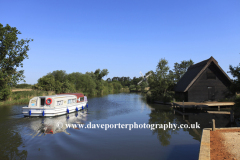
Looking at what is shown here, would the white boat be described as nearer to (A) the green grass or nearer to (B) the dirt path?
(A) the green grass

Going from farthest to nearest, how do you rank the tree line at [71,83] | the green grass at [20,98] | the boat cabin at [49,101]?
the tree line at [71,83] → the green grass at [20,98] → the boat cabin at [49,101]

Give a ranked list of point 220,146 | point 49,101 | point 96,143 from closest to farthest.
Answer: point 220,146 → point 96,143 → point 49,101

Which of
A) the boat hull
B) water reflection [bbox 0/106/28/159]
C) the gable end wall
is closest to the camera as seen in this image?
water reflection [bbox 0/106/28/159]

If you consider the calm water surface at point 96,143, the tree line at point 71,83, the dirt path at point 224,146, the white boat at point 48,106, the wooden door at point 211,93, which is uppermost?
the tree line at point 71,83

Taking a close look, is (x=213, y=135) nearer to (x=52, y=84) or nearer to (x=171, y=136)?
(x=171, y=136)

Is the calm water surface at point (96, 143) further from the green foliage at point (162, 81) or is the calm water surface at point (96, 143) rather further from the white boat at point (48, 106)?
the green foliage at point (162, 81)

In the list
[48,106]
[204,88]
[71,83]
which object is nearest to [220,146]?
[48,106]

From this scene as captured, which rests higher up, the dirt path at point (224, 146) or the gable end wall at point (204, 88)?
the gable end wall at point (204, 88)

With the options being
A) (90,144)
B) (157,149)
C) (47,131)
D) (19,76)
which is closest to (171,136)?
(157,149)

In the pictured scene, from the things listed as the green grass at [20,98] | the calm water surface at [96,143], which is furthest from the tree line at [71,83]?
the calm water surface at [96,143]

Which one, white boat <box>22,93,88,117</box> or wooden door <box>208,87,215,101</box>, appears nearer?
white boat <box>22,93,88,117</box>

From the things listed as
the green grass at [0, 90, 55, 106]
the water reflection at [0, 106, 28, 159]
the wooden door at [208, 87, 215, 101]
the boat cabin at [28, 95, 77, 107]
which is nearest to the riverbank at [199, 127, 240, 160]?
the water reflection at [0, 106, 28, 159]

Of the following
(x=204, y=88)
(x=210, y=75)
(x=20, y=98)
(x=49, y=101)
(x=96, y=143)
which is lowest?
Answer: (x=96, y=143)

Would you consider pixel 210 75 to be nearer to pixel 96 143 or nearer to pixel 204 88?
pixel 204 88
